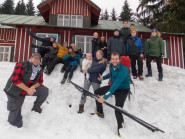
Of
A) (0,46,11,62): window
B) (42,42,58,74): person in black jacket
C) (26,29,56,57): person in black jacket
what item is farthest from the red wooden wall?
(0,46,11,62): window

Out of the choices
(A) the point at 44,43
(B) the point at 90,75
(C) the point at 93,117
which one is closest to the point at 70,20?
(A) the point at 44,43

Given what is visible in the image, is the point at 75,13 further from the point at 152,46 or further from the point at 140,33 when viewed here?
the point at 152,46

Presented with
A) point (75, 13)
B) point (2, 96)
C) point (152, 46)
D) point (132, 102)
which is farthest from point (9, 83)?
point (75, 13)

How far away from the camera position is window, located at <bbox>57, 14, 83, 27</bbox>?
1091cm

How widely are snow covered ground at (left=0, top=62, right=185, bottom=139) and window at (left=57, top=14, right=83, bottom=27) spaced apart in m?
7.44

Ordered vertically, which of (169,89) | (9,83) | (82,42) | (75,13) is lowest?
(169,89)

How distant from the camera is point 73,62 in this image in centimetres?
595

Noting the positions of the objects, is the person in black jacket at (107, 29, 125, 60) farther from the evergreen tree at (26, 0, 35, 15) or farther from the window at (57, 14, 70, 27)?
the evergreen tree at (26, 0, 35, 15)

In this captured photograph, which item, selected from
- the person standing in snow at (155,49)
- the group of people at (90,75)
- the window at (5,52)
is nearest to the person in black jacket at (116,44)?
the group of people at (90,75)

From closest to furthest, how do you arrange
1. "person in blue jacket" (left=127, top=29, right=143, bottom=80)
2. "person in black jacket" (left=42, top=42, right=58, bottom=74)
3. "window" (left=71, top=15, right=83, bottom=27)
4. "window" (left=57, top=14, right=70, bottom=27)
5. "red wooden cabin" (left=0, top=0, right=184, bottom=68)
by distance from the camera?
"person in blue jacket" (left=127, top=29, right=143, bottom=80)
"person in black jacket" (left=42, top=42, right=58, bottom=74)
"red wooden cabin" (left=0, top=0, right=184, bottom=68)
"window" (left=57, top=14, right=70, bottom=27)
"window" (left=71, top=15, right=83, bottom=27)

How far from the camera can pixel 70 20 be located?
432 inches

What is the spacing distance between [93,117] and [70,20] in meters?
9.81

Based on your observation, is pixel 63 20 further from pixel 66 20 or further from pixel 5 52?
pixel 5 52

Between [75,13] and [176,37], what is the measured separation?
984 centimetres
